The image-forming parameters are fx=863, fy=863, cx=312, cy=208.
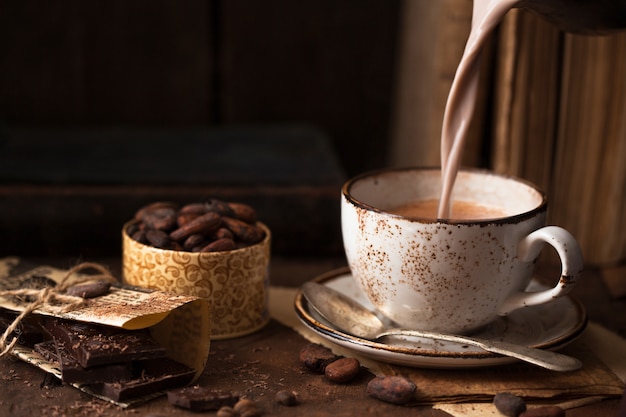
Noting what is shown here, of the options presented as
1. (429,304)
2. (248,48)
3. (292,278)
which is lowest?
(292,278)

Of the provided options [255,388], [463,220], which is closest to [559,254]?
[463,220]

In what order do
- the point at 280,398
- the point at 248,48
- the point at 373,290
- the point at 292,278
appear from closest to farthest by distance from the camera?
the point at 280,398, the point at 373,290, the point at 292,278, the point at 248,48

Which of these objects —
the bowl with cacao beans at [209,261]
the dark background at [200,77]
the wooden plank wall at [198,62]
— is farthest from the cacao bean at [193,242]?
the wooden plank wall at [198,62]

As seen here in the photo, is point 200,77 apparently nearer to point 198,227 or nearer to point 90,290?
point 198,227

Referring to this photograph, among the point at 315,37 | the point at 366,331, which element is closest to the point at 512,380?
the point at 366,331

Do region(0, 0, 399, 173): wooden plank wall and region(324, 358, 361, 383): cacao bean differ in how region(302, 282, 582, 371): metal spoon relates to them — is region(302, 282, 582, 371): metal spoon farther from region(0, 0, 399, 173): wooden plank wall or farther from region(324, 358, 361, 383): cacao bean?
region(0, 0, 399, 173): wooden plank wall

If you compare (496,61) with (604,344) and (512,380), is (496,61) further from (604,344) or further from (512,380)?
(512,380)

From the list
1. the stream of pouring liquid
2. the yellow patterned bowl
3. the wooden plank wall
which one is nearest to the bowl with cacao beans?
the yellow patterned bowl
